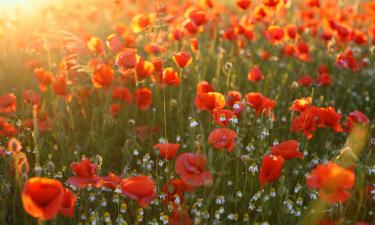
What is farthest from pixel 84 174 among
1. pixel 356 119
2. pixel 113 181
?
pixel 356 119

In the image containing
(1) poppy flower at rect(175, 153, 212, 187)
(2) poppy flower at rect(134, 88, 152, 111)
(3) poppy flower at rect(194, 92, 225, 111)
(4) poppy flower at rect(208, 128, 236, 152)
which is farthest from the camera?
(2) poppy flower at rect(134, 88, 152, 111)

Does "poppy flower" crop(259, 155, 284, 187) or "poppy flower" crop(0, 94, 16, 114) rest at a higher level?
"poppy flower" crop(0, 94, 16, 114)

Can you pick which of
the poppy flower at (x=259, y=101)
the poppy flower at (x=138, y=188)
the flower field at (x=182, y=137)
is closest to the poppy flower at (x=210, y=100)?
the flower field at (x=182, y=137)

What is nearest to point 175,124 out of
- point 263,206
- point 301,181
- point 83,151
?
point 83,151

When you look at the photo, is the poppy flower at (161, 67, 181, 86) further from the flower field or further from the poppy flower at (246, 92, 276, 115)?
the poppy flower at (246, 92, 276, 115)

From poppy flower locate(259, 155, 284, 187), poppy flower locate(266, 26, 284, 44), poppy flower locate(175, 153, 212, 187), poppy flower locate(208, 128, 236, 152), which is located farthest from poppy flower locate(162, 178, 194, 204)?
poppy flower locate(266, 26, 284, 44)

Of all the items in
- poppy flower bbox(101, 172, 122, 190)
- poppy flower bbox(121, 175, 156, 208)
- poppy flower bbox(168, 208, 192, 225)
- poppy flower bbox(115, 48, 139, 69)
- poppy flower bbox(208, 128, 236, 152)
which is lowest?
poppy flower bbox(168, 208, 192, 225)

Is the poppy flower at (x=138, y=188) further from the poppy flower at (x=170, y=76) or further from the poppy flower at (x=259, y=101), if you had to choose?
the poppy flower at (x=170, y=76)

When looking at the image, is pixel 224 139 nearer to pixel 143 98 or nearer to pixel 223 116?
pixel 223 116
